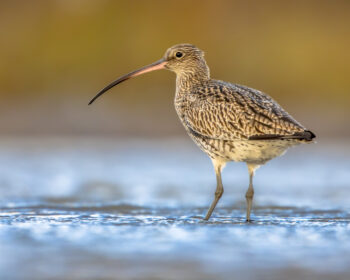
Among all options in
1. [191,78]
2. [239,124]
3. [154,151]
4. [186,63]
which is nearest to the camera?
[239,124]

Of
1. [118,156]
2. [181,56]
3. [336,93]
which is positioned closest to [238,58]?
[336,93]

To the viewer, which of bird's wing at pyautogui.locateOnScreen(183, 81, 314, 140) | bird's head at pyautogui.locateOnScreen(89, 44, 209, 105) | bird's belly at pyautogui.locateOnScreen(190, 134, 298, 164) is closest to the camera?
bird's wing at pyautogui.locateOnScreen(183, 81, 314, 140)

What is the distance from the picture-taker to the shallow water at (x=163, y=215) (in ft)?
17.3

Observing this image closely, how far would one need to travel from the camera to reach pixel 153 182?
1108 centimetres

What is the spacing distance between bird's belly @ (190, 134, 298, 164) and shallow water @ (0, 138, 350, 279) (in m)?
0.63

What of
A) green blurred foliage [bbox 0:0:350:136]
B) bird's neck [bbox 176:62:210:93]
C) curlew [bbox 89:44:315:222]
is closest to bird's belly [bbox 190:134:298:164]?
curlew [bbox 89:44:315:222]

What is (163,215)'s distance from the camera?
810cm

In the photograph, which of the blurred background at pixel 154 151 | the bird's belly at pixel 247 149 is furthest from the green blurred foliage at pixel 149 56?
the bird's belly at pixel 247 149

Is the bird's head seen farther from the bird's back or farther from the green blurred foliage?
the green blurred foliage

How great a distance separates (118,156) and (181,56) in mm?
5778

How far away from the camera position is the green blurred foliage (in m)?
17.7

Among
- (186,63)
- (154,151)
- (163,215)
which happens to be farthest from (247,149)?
(154,151)

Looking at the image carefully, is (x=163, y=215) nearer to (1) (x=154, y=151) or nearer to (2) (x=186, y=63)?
(2) (x=186, y=63)

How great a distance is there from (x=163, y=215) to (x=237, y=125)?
1.33m
